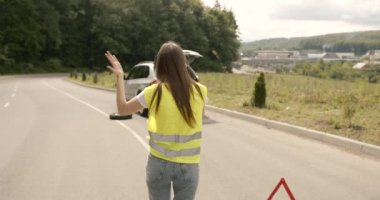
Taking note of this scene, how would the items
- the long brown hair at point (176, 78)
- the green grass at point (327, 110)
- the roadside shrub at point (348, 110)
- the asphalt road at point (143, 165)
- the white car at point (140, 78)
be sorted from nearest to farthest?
the long brown hair at point (176, 78), the asphalt road at point (143, 165), the green grass at point (327, 110), the roadside shrub at point (348, 110), the white car at point (140, 78)

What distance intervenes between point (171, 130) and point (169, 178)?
0.32 meters

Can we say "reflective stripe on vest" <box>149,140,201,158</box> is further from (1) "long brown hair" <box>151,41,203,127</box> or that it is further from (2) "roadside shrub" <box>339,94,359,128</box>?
(2) "roadside shrub" <box>339,94,359,128</box>

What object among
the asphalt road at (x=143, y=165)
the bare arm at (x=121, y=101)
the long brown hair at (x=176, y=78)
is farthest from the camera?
the asphalt road at (x=143, y=165)

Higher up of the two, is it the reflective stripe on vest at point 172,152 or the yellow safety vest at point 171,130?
the yellow safety vest at point 171,130

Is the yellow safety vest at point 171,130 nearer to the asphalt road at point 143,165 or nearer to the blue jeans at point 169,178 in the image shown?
the blue jeans at point 169,178

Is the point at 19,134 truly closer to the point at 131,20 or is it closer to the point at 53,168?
the point at 53,168

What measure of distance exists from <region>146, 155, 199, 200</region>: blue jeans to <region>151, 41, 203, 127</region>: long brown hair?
0.30 m

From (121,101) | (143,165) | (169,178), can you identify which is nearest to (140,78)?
(143,165)

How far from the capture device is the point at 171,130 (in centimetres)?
304

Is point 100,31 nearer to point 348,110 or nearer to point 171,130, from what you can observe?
point 348,110

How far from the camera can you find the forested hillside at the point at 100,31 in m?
75.9

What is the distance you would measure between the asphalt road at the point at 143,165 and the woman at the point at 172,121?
3112mm

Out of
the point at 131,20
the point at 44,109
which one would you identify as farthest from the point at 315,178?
the point at 131,20

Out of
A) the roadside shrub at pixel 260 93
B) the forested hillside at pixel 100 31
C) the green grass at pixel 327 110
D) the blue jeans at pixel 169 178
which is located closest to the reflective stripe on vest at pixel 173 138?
the blue jeans at pixel 169 178
